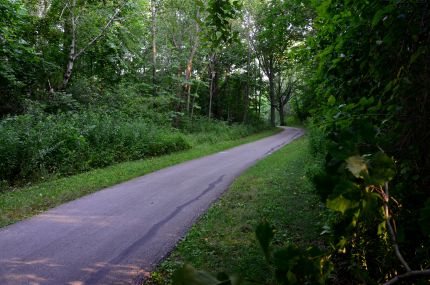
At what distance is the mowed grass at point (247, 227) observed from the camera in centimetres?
500

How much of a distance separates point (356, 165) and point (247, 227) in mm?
5925

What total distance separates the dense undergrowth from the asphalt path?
9.89 feet

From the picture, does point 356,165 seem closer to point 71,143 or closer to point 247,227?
point 247,227

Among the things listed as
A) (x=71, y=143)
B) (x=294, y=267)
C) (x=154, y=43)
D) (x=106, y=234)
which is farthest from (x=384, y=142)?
(x=154, y=43)

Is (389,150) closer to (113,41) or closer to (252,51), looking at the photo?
(113,41)

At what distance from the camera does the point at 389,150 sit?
1.37 meters

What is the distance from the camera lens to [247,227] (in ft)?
A: 21.3

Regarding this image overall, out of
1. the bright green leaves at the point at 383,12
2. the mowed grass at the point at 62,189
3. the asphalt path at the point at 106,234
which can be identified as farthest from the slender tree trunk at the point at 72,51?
the bright green leaves at the point at 383,12

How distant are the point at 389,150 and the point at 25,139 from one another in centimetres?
1201

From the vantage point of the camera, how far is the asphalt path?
5.00 meters

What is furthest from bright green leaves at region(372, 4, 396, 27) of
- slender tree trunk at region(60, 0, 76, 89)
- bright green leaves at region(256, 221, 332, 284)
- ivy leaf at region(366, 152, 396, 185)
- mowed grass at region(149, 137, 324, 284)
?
slender tree trunk at region(60, 0, 76, 89)

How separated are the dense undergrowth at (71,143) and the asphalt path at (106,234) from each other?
3016 mm

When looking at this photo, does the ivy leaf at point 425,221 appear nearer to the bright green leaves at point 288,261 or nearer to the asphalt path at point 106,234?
the bright green leaves at point 288,261

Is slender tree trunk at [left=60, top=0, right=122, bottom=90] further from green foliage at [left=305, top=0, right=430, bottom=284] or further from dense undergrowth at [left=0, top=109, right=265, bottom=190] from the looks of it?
green foliage at [left=305, top=0, right=430, bottom=284]
